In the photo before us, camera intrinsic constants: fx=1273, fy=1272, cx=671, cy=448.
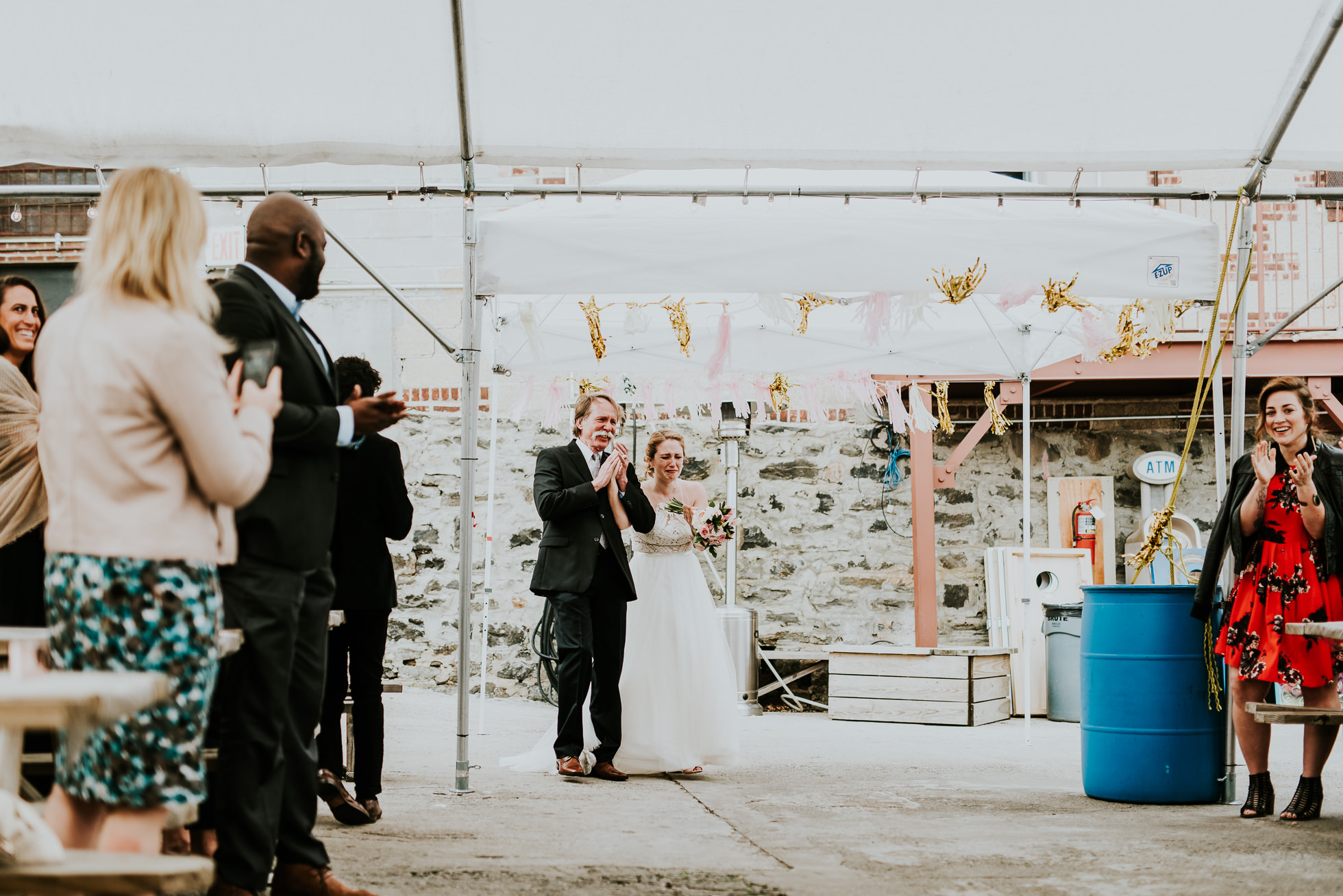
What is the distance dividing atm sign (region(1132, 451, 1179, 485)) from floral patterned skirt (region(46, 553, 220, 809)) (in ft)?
32.3

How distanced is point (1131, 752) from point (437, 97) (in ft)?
12.2

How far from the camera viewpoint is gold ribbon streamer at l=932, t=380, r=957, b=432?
29.5 feet

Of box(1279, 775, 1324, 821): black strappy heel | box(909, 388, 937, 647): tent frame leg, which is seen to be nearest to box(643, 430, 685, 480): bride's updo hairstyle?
box(1279, 775, 1324, 821): black strappy heel

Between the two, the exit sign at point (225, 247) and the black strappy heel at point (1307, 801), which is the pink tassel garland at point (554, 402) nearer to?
the exit sign at point (225, 247)

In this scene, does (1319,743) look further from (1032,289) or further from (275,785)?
(275,785)

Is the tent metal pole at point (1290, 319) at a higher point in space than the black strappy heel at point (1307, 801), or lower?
higher

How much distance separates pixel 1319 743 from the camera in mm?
4617

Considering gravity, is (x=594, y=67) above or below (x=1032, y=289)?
above

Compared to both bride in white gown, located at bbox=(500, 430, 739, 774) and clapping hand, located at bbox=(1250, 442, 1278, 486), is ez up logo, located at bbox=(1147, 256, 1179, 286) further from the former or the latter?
bride in white gown, located at bbox=(500, 430, 739, 774)

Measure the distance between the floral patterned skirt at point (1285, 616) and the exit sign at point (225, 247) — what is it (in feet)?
27.7

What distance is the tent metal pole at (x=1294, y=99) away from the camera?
175 inches

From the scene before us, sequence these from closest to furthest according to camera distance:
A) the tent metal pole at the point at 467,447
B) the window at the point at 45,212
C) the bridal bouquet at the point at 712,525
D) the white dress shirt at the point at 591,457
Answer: the tent metal pole at the point at 467,447, the white dress shirt at the point at 591,457, the bridal bouquet at the point at 712,525, the window at the point at 45,212

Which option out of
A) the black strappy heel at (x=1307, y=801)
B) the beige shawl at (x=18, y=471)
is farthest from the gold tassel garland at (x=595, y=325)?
the black strappy heel at (x=1307, y=801)

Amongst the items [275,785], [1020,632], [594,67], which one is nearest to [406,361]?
[1020,632]
